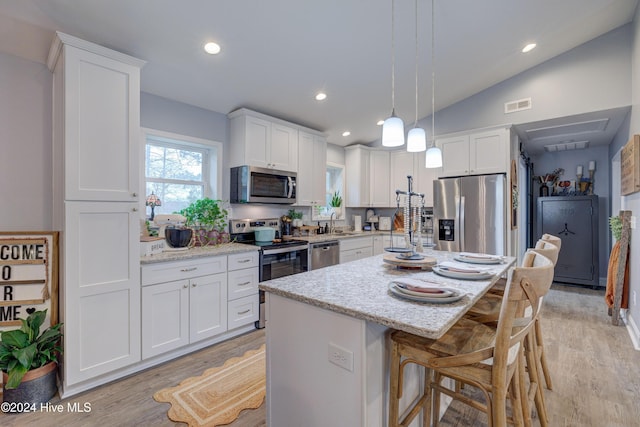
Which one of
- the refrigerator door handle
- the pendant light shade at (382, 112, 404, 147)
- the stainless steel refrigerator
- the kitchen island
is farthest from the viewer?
the refrigerator door handle

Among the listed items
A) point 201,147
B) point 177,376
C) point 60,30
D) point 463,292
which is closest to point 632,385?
point 463,292

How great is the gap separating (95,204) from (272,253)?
1666mm

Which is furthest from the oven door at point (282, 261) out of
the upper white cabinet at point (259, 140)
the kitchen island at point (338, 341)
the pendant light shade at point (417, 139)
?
the pendant light shade at point (417, 139)

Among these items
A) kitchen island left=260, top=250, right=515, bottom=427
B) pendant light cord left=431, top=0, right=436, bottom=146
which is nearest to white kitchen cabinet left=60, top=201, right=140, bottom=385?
kitchen island left=260, top=250, right=515, bottom=427

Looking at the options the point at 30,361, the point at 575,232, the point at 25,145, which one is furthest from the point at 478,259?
the point at 575,232

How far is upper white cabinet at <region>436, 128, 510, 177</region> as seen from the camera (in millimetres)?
3996

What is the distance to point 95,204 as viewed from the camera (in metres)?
2.14

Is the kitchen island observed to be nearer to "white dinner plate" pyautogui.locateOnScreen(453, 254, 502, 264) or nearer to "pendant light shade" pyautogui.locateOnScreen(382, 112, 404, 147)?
"white dinner plate" pyautogui.locateOnScreen(453, 254, 502, 264)

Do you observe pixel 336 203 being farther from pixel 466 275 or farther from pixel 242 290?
pixel 466 275

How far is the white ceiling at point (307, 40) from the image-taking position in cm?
213

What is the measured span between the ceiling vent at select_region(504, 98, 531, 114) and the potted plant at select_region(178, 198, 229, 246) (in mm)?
3845

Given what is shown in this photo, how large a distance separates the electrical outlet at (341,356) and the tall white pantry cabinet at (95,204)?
70.3 inches

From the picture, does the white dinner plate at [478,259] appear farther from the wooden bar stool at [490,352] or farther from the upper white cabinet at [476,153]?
the upper white cabinet at [476,153]

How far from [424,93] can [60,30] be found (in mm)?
3822
